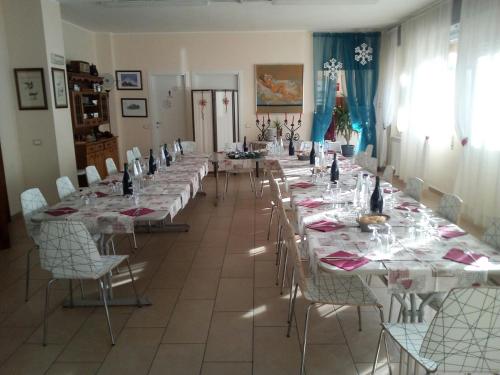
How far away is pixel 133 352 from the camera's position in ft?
8.68

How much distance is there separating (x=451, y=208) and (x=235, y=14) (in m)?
5.02

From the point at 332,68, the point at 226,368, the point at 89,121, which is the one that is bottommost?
the point at 226,368

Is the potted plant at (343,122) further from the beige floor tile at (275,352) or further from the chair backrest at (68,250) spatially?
the chair backrest at (68,250)

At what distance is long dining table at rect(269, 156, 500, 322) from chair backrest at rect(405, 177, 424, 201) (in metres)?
0.24

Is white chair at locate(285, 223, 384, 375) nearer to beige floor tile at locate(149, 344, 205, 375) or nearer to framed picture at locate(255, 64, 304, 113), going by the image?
beige floor tile at locate(149, 344, 205, 375)

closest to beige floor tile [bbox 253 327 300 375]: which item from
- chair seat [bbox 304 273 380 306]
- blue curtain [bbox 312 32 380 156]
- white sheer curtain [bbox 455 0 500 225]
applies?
chair seat [bbox 304 273 380 306]

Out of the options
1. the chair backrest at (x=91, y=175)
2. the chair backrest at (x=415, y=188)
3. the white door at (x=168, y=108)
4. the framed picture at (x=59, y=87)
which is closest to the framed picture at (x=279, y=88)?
the white door at (x=168, y=108)

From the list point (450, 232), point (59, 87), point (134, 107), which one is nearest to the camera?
point (450, 232)

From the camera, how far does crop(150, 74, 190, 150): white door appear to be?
8.56 meters

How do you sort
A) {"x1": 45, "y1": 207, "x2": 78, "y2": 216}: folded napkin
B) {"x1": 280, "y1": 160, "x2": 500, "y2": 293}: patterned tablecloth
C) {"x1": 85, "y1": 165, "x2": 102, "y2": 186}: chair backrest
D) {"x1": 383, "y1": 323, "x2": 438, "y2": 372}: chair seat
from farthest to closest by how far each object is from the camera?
{"x1": 85, "y1": 165, "x2": 102, "y2": 186}: chair backrest, {"x1": 45, "y1": 207, "x2": 78, "y2": 216}: folded napkin, {"x1": 280, "y1": 160, "x2": 500, "y2": 293}: patterned tablecloth, {"x1": 383, "y1": 323, "x2": 438, "y2": 372}: chair seat

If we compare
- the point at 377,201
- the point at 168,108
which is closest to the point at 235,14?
the point at 168,108

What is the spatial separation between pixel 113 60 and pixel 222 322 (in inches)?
276

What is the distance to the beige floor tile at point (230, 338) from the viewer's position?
2.59 meters

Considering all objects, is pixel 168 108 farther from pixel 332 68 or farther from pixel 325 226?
pixel 325 226
